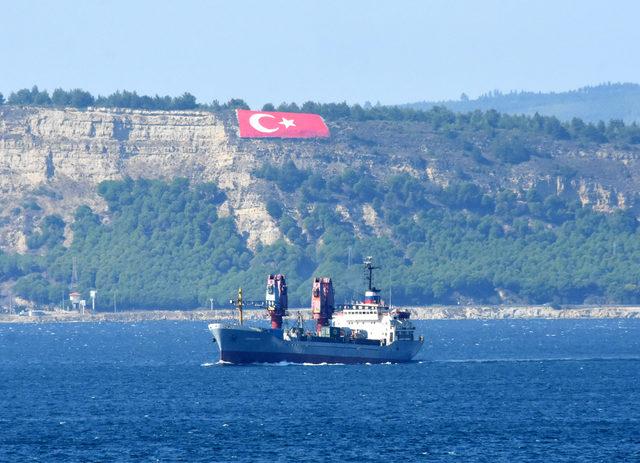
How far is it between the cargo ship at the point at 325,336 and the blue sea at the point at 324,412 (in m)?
2.10

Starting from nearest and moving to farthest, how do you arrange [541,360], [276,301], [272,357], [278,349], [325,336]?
[278,349], [272,357], [325,336], [276,301], [541,360]

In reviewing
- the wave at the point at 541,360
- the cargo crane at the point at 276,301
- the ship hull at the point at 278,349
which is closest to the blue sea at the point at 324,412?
the ship hull at the point at 278,349

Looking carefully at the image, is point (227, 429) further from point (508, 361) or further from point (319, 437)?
point (508, 361)

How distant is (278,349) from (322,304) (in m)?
8.01

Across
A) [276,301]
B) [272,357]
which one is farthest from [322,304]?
[272,357]

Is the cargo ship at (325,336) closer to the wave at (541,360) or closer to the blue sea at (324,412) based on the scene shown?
the blue sea at (324,412)

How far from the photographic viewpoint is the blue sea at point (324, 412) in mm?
111625

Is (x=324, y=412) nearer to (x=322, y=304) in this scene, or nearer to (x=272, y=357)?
(x=272, y=357)

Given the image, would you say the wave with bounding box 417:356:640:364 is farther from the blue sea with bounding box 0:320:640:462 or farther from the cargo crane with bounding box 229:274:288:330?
the cargo crane with bounding box 229:274:288:330

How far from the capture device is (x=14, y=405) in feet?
459

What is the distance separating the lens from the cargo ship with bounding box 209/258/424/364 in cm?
17638

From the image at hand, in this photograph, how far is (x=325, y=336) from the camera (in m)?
179

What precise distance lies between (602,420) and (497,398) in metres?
17.4

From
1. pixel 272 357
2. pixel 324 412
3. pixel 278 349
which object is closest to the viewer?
pixel 324 412
